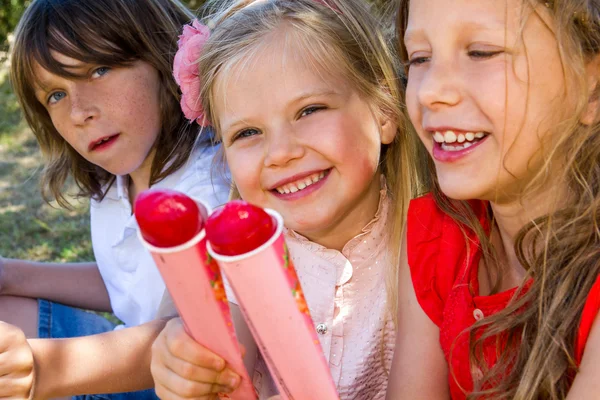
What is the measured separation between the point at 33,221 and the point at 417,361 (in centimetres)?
258

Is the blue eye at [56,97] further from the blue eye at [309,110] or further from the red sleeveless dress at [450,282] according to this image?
the red sleeveless dress at [450,282]

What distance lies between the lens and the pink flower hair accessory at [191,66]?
72.1 inches

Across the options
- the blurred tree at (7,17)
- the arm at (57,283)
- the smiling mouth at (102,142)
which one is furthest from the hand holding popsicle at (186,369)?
the blurred tree at (7,17)

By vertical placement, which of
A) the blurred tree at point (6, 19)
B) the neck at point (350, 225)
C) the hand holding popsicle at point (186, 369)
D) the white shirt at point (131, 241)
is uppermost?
the hand holding popsicle at point (186, 369)

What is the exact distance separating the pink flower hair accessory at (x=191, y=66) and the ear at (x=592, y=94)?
944 mm

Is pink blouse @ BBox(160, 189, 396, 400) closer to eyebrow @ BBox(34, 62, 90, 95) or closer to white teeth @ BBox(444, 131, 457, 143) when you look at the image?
white teeth @ BBox(444, 131, 457, 143)

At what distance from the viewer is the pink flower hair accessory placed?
1830mm

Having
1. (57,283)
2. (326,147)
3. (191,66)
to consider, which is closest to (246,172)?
(326,147)

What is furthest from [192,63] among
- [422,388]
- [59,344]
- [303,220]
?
[422,388]

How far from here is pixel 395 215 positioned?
1796 mm

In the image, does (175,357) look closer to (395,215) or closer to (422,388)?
(422,388)

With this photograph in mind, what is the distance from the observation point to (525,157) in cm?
128

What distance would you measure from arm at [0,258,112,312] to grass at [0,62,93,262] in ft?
1.33

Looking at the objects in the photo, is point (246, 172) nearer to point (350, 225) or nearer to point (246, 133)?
point (246, 133)
